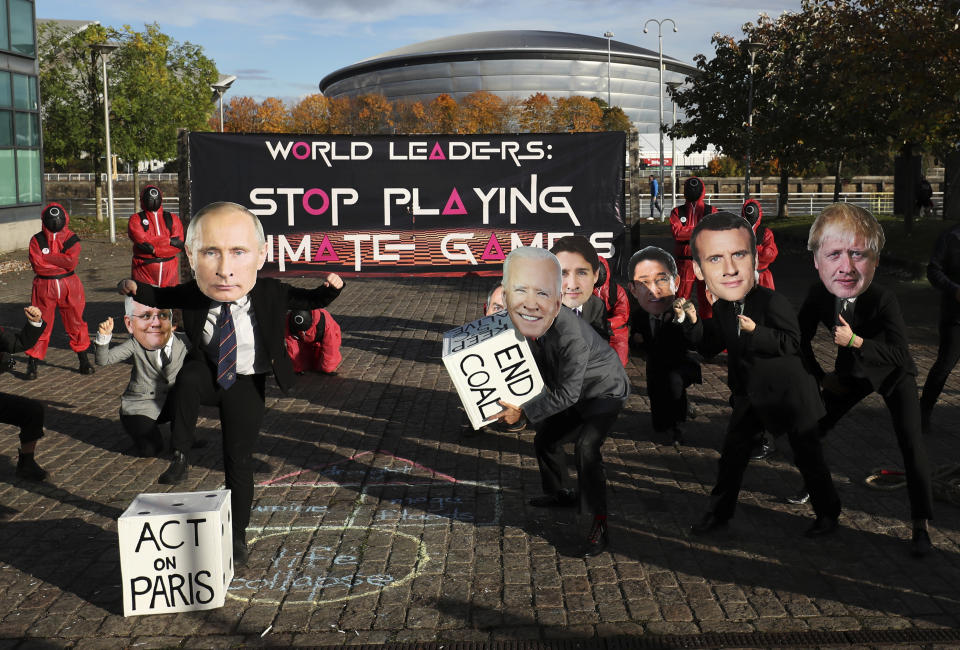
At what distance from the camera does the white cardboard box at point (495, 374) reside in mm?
5523

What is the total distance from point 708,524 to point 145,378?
175 inches

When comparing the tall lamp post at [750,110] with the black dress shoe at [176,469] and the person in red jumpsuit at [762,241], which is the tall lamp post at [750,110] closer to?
the person in red jumpsuit at [762,241]

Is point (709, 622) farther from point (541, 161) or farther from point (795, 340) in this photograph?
point (541, 161)

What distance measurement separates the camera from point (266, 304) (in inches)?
209

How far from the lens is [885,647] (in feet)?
13.9

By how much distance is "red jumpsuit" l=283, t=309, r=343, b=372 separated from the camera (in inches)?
414

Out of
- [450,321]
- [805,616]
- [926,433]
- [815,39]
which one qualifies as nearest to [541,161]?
[450,321]

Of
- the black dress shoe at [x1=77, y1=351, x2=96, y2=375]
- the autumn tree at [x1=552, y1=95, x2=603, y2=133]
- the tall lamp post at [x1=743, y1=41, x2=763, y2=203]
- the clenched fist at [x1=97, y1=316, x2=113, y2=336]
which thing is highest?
the autumn tree at [x1=552, y1=95, x2=603, y2=133]

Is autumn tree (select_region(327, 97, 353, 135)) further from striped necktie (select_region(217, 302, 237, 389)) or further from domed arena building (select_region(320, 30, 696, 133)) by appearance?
striped necktie (select_region(217, 302, 237, 389))

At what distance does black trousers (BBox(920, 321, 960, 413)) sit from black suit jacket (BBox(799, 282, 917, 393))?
94.4 inches

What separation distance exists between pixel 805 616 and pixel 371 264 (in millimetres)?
8097

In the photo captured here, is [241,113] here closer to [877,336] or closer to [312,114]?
[312,114]

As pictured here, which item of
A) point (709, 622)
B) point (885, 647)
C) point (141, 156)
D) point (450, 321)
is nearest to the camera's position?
point (885, 647)

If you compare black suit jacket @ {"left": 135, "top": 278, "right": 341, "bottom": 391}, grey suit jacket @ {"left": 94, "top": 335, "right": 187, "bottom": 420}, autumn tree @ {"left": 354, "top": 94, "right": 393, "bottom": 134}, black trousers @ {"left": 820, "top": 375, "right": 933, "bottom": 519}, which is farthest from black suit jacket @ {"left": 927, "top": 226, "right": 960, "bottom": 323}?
autumn tree @ {"left": 354, "top": 94, "right": 393, "bottom": 134}
